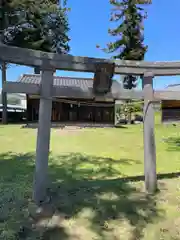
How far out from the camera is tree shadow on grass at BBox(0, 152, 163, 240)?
2.77m

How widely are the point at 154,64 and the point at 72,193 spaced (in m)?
2.26

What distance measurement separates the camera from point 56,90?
3.50 meters

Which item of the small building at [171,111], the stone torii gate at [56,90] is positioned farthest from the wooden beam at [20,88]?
the small building at [171,111]

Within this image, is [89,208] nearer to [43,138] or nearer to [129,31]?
[43,138]

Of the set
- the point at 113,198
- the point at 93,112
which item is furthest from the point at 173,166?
the point at 93,112

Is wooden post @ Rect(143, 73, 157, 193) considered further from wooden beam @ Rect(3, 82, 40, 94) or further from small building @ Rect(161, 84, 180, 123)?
small building @ Rect(161, 84, 180, 123)

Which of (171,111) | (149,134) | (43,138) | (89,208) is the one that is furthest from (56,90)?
(171,111)

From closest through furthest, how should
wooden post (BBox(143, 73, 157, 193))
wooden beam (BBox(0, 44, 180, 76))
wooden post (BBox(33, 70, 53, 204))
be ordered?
wooden beam (BBox(0, 44, 180, 76)) < wooden post (BBox(33, 70, 53, 204)) < wooden post (BBox(143, 73, 157, 193))

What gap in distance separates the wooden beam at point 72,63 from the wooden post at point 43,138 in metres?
0.17

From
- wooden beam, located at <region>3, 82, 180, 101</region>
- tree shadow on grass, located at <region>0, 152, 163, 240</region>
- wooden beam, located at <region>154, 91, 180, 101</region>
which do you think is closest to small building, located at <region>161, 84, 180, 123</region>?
tree shadow on grass, located at <region>0, 152, 163, 240</region>

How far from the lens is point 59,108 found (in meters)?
18.6

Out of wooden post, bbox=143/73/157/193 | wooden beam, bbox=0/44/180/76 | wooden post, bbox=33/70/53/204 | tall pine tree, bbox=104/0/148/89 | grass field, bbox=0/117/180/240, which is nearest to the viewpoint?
grass field, bbox=0/117/180/240

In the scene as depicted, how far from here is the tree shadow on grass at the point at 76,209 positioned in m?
2.77

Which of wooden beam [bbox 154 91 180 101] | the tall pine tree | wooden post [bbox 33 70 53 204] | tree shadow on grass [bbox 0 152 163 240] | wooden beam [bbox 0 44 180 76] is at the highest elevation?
the tall pine tree
